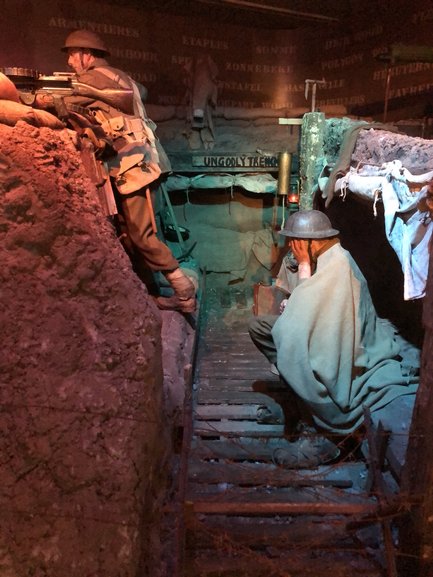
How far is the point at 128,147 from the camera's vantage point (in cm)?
490

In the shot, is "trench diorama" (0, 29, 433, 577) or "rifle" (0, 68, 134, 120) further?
"rifle" (0, 68, 134, 120)

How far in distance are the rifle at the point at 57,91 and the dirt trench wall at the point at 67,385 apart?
0.45 m

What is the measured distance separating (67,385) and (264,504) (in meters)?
1.36

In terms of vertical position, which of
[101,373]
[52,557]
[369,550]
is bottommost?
[369,550]

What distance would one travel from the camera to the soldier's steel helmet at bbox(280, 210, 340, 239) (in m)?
4.75

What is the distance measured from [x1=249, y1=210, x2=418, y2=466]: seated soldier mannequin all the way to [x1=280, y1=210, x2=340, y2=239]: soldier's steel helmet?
0.27 meters

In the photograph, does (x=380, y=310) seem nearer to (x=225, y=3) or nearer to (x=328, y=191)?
(x=328, y=191)

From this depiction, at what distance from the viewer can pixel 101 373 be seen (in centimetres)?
259

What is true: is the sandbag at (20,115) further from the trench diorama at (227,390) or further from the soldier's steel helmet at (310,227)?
the soldier's steel helmet at (310,227)

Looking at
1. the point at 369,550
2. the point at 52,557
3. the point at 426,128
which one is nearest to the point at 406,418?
the point at 369,550

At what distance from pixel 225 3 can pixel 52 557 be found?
37.4ft

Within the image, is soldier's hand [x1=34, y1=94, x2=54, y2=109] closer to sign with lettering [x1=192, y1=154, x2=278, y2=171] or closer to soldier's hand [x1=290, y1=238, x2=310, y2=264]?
soldier's hand [x1=290, y1=238, x2=310, y2=264]

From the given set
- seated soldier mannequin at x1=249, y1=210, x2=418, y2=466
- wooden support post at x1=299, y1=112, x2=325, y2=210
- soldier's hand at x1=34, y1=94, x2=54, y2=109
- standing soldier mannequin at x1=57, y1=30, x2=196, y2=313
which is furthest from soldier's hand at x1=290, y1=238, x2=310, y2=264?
wooden support post at x1=299, y1=112, x2=325, y2=210

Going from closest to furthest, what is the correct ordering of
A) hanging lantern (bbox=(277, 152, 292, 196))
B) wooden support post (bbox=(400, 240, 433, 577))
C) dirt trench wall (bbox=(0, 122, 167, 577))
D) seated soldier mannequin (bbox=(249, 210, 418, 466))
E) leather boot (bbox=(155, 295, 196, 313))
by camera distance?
dirt trench wall (bbox=(0, 122, 167, 577))
wooden support post (bbox=(400, 240, 433, 577))
seated soldier mannequin (bbox=(249, 210, 418, 466))
leather boot (bbox=(155, 295, 196, 313))
hanging lantern (bbox=(277, 152, 292, 196))
